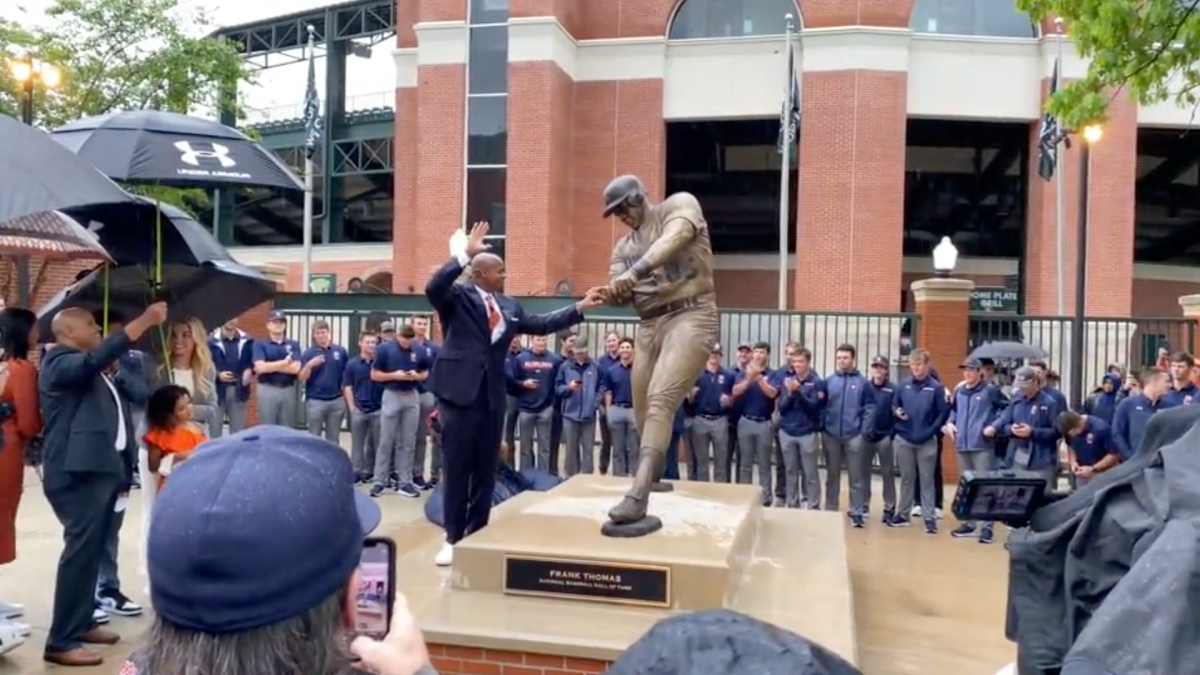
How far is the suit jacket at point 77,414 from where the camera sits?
568 cm

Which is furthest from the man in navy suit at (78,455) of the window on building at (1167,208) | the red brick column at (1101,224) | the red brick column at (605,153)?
the window on building at (1167,208)

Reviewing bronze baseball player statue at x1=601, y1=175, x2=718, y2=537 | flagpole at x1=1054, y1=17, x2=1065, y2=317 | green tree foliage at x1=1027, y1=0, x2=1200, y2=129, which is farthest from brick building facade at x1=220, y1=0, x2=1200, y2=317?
bronze baseball player statue at x1=601, y1=175, x2=718, y2=537

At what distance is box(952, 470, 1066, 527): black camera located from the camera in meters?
2.15

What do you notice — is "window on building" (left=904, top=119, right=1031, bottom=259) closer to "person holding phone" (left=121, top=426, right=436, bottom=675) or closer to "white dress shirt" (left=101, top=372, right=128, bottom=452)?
"white dress shirt" (left=101, top=372, right=128, bottom=452)

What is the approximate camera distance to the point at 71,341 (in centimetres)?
587

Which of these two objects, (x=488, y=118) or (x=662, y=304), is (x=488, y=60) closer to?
(x=488, y=118)

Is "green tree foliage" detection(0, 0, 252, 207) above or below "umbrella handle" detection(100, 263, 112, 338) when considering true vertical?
above

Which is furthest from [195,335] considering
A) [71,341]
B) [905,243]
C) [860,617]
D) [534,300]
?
[905,243]

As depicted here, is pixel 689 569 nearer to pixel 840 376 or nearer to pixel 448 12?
pixel 840 376

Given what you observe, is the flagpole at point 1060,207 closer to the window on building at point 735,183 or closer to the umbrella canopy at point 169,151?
the window on building at point 735,183

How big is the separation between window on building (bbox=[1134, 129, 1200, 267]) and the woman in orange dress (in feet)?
115

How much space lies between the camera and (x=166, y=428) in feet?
22.2

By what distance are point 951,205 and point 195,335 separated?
102 ft

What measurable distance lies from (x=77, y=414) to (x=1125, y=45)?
9.78 meters
